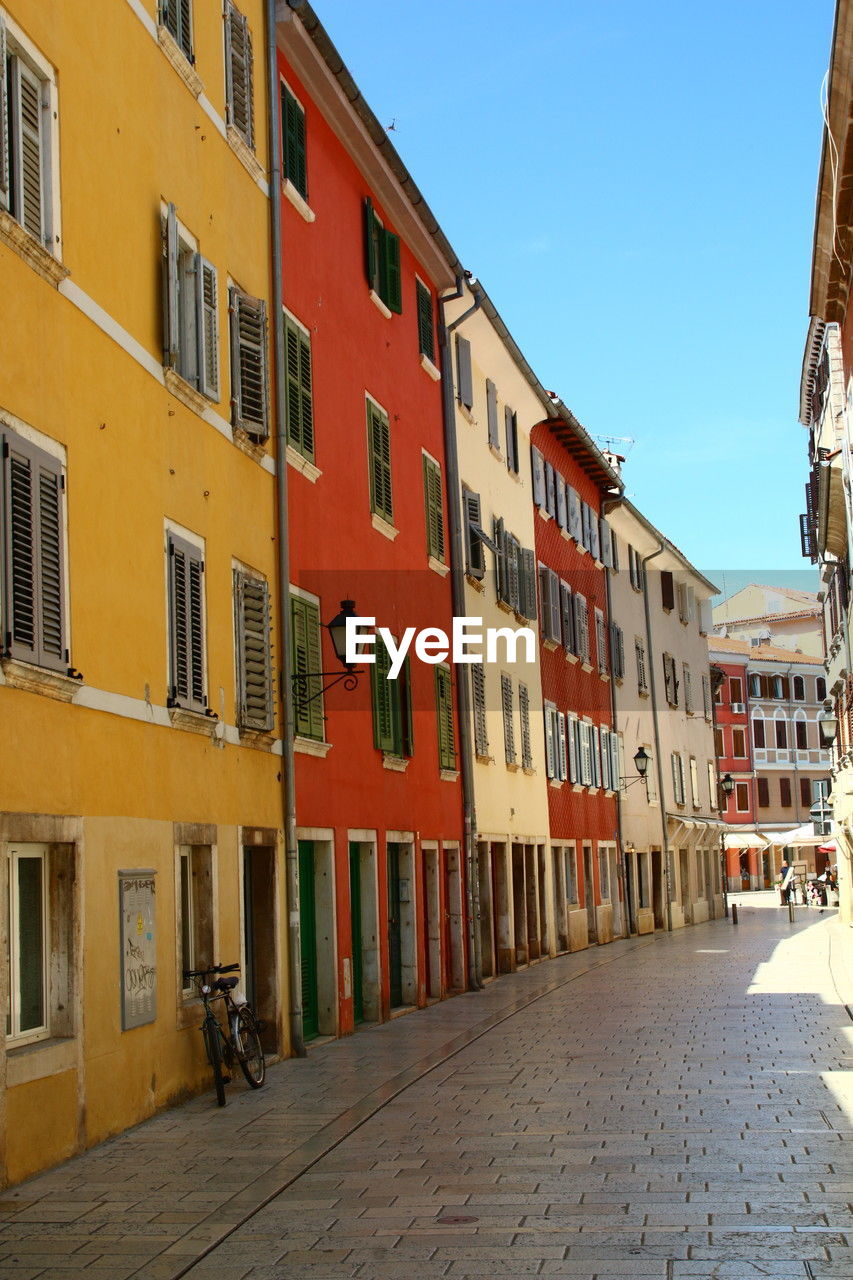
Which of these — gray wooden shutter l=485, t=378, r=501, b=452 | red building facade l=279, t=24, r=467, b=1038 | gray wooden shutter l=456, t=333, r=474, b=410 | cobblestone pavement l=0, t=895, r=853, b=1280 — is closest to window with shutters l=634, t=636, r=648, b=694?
gray wooden shutter l=485, t=378, r=501, b=452

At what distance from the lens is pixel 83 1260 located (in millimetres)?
8195

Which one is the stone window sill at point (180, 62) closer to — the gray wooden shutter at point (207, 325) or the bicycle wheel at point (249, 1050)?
the gray wooden shutter at point (207, 325)

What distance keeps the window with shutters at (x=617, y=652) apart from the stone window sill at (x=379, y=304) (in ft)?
68.9

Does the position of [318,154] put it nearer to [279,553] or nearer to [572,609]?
[279,553]

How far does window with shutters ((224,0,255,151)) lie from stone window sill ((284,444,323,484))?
311 cm

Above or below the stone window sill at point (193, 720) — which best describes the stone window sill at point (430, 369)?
above

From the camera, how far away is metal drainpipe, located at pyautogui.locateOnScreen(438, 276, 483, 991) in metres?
25.8

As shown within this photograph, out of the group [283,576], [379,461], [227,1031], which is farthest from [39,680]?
[379,461]

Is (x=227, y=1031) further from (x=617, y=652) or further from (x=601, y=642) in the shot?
(x=617, y=652)

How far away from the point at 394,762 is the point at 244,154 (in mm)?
8245

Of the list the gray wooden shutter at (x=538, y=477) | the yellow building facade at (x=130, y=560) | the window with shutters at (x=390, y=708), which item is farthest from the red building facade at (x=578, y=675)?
the yellow building facade at (x=130, y=560)

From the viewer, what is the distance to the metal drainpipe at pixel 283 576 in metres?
16.8

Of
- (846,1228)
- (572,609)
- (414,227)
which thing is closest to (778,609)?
(572,609)

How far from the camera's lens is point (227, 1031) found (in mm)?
14281
